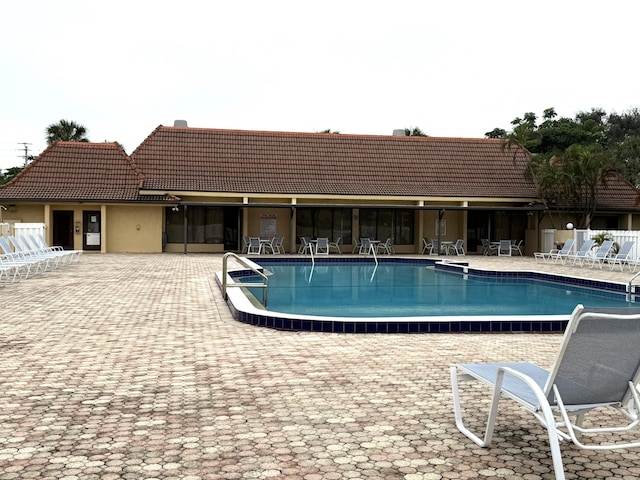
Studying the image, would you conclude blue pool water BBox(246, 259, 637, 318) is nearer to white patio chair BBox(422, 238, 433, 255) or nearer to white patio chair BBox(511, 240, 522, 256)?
white patio chair BBox(422, 238, 433, 255)

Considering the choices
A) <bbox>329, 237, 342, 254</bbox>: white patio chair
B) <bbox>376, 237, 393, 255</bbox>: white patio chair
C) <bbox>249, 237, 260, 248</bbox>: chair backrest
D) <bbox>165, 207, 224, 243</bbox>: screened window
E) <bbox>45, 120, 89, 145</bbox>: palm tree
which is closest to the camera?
<bbox>249, 237, 260, 248</bbox>: chair backrest

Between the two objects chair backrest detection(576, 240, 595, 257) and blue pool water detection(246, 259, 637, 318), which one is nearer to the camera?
blue pool water detection(246, 259, 637, 318)

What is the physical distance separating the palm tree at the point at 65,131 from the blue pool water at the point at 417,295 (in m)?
21.8

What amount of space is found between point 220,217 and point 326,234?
448cm

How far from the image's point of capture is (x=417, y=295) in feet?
44.7

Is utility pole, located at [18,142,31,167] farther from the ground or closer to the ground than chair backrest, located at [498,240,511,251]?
farther from the ground

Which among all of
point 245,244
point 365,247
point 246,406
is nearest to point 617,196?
point 365,247

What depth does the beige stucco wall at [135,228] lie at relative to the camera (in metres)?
24.8

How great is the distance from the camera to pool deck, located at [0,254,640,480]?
328cm

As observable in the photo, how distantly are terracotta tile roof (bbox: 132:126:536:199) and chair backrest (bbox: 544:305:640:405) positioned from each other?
873 inches

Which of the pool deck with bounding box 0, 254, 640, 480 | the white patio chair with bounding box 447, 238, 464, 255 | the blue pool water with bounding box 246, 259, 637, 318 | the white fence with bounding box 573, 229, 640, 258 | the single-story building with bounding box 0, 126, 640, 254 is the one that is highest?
the single-story building with bounding box 0, 126, 640, 254

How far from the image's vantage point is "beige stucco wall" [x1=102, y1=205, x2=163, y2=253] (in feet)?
81.5

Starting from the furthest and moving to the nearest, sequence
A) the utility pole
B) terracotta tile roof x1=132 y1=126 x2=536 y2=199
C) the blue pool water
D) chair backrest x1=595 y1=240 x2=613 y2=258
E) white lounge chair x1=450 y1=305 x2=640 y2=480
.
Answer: the utility pole
terracotta tile roof x1=132 y1=126 x2=536 y2=199
chair backrest x1=595 y1=240 x2=613 y2=258
the blue pool water
white lounge chair x1=450 y1=305 x2=640 y2=480

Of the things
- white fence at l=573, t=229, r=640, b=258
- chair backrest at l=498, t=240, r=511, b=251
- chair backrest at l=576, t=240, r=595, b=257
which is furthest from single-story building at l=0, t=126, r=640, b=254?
chair backrest at l=576, t=240, r=595, b=257
